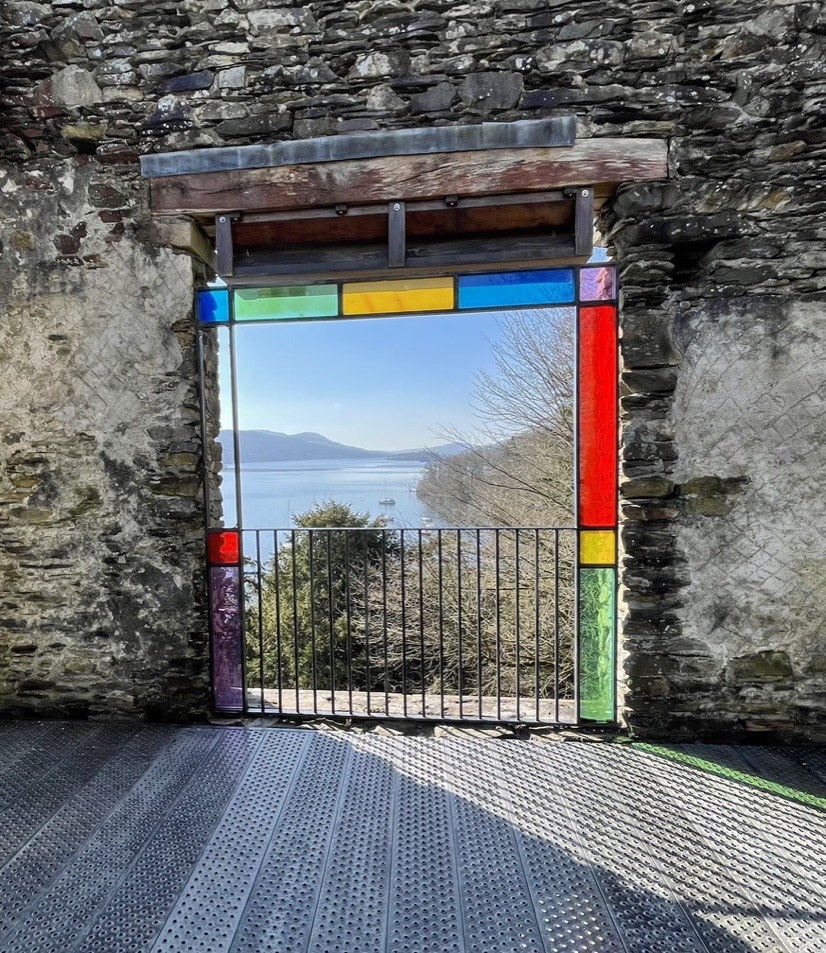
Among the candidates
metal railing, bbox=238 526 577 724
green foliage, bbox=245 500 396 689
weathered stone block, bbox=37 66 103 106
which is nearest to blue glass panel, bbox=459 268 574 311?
weathered stone block, bbox=37 66 103 106

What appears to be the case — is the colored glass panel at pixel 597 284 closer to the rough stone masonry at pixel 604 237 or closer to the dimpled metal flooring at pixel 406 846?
the rough stone masonry at pixel 604 237

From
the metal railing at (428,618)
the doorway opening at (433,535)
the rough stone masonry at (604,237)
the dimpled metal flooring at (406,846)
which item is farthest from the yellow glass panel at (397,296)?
the metal railing at (428,618)

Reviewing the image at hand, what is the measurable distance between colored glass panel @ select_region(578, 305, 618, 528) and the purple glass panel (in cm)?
173

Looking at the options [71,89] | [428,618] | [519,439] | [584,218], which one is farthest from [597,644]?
[519,439]

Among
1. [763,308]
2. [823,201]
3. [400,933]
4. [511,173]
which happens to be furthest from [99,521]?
[823,201]

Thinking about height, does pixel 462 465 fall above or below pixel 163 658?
above

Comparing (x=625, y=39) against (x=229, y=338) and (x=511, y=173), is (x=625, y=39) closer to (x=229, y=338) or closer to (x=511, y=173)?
(x=511, y=173)

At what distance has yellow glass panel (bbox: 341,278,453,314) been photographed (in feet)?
7.86

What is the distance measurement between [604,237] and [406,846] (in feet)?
8.52

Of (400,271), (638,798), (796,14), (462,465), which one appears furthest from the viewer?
(462,465)

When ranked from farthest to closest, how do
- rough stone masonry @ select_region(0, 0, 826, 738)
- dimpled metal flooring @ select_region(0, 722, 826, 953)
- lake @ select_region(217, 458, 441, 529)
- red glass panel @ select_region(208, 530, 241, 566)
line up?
lake @ select_region(217, 458, 441, 529) → red glass panel @ select_region(208, 530, 241, 566) → rough stone masonry @ select_region(0, 0, 826, 738) → dimpled metal flooring @ select_region(0, 722, 826, 953)

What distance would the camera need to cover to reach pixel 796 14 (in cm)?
214

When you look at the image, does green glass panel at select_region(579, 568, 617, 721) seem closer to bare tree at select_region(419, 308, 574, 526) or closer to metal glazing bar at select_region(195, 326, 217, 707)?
metal glazing bar at select_region(195, 326, 217, 707)

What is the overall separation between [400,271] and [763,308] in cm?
158
